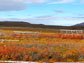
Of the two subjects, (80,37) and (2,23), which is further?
(2,23)

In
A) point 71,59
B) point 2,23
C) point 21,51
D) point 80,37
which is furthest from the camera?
point 2,23

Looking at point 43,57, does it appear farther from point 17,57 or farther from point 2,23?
point 2,23

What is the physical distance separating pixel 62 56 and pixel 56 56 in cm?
36

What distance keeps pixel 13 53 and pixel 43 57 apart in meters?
1.96

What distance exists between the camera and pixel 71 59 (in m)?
12.2

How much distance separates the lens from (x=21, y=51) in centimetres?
1324

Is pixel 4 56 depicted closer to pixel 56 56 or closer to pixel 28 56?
pixel 28 56

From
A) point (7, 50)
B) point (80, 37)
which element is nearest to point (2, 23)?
point (80, 37)

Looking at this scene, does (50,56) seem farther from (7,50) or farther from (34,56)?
(7,50)

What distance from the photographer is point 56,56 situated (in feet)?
40.7

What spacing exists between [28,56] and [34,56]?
37 cm

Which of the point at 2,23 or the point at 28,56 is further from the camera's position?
the point at 2,23

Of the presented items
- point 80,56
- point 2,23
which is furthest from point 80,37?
point 2,23

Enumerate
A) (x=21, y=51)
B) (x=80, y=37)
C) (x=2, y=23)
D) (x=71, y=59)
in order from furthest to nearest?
(x=2, y=23) < (x=80, y=37) < (x=21, y=51) < (x=71, y=59)
